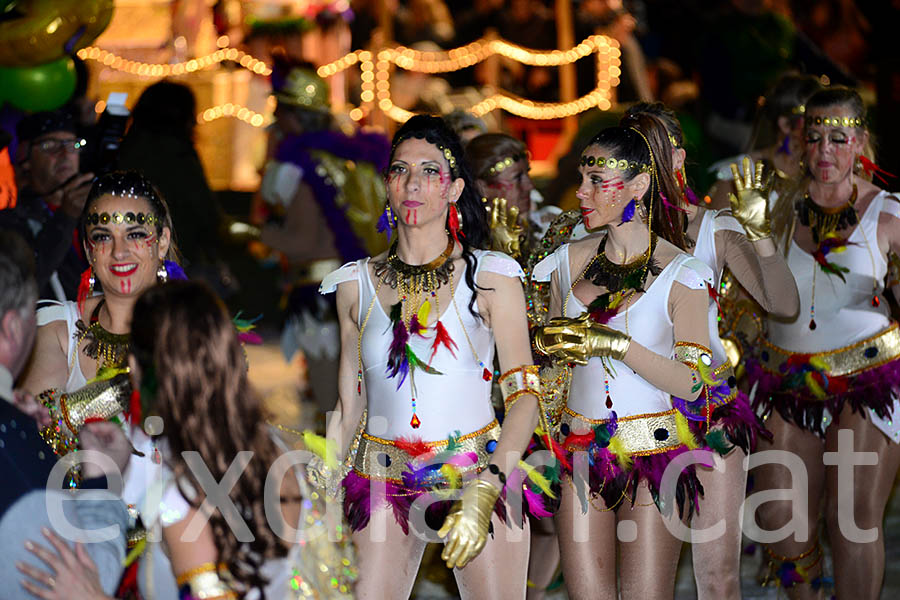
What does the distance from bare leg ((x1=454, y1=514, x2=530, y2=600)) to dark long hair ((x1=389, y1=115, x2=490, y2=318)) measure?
0.75 meters

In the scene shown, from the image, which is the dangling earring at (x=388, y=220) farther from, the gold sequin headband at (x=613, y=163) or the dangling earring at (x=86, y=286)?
the dangling earring at (x=86, y=286)

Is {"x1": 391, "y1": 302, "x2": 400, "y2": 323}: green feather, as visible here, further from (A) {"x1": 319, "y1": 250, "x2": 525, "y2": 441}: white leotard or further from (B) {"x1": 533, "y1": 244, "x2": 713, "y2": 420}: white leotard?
(B) {"x1": 533, "y1": 244, "x2": 713, "y2": 420}: white leotard

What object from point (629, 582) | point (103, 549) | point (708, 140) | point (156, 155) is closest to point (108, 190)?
point (103, 549)

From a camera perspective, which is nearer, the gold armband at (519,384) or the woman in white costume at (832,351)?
the gold armband at (519,384)

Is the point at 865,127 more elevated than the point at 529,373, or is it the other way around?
the point at 865,127

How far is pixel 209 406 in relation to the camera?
107 inches

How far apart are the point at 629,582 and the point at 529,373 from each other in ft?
2.55

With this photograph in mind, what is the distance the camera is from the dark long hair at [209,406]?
2.70 m

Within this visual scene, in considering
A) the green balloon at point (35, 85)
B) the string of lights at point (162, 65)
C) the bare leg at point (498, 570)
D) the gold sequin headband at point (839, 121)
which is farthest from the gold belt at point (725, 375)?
the string of lights at point (162, 65)

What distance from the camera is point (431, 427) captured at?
12.2 feet

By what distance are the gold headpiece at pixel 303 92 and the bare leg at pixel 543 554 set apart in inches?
114

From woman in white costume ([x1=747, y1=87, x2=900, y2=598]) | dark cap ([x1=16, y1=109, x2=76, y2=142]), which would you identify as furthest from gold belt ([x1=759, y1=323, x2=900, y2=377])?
dark cap ([x1=16, y1=109, x2=76, y2=142])

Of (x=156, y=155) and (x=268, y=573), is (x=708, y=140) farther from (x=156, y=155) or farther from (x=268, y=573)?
(x=268, y=573)

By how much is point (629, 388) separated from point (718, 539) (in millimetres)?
589
